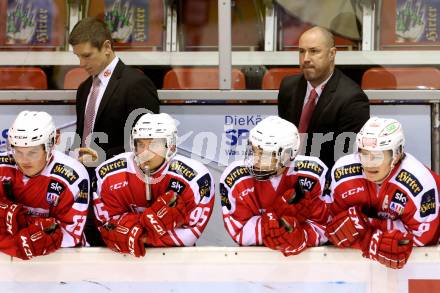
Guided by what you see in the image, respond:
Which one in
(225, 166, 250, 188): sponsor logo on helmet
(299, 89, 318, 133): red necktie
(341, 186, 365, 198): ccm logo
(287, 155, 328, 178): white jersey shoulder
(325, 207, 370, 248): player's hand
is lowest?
(325, 207, 370, 248): player's hand

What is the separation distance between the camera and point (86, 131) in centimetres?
468

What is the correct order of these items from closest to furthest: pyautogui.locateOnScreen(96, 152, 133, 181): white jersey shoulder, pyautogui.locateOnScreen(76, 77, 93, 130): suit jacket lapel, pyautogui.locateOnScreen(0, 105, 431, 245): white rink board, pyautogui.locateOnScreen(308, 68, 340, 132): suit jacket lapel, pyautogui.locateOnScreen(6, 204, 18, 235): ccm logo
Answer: pyautogui.locateOnScreen(6, 204, 18, 235): ccm logo → pyautogui.locateOnScreen(96, 152, 133, 181): white jersey shoulder → pyautogui.locateOnScreen(308, 68, 340, 132): suit jacket lapel → pyautogui.locateOnScreen(76, 77, 93, 130): suit jacket lapel → pyautogui.locateOnScreen(0, 105, 431, 245): white rink board

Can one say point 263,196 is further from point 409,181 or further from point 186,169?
point 409,181

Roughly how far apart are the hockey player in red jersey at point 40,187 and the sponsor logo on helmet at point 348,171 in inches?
43.3

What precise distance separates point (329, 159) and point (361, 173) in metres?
0.64

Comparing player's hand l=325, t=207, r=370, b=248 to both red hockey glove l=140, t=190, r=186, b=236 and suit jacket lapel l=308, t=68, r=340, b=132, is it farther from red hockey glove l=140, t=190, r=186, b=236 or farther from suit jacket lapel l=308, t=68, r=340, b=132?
suit jacket lapel l=308, t=68, r=340, b=132

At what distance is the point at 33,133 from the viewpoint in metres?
3.88

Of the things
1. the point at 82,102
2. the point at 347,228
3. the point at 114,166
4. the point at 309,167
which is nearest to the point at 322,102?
the point at 309,167

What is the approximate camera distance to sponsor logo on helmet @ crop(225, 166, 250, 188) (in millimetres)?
3875

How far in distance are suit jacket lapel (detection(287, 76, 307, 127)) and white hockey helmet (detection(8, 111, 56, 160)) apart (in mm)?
1289

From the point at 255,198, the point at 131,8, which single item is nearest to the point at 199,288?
the point at 255,198

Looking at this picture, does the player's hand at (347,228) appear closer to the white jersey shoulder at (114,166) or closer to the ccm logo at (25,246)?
the white jersey shoulder at (114,166)

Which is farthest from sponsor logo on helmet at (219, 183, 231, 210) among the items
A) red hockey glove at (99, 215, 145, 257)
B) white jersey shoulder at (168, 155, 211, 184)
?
red hockey glove at (99, 215, 145, 257)

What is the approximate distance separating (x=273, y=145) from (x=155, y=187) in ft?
1.89
